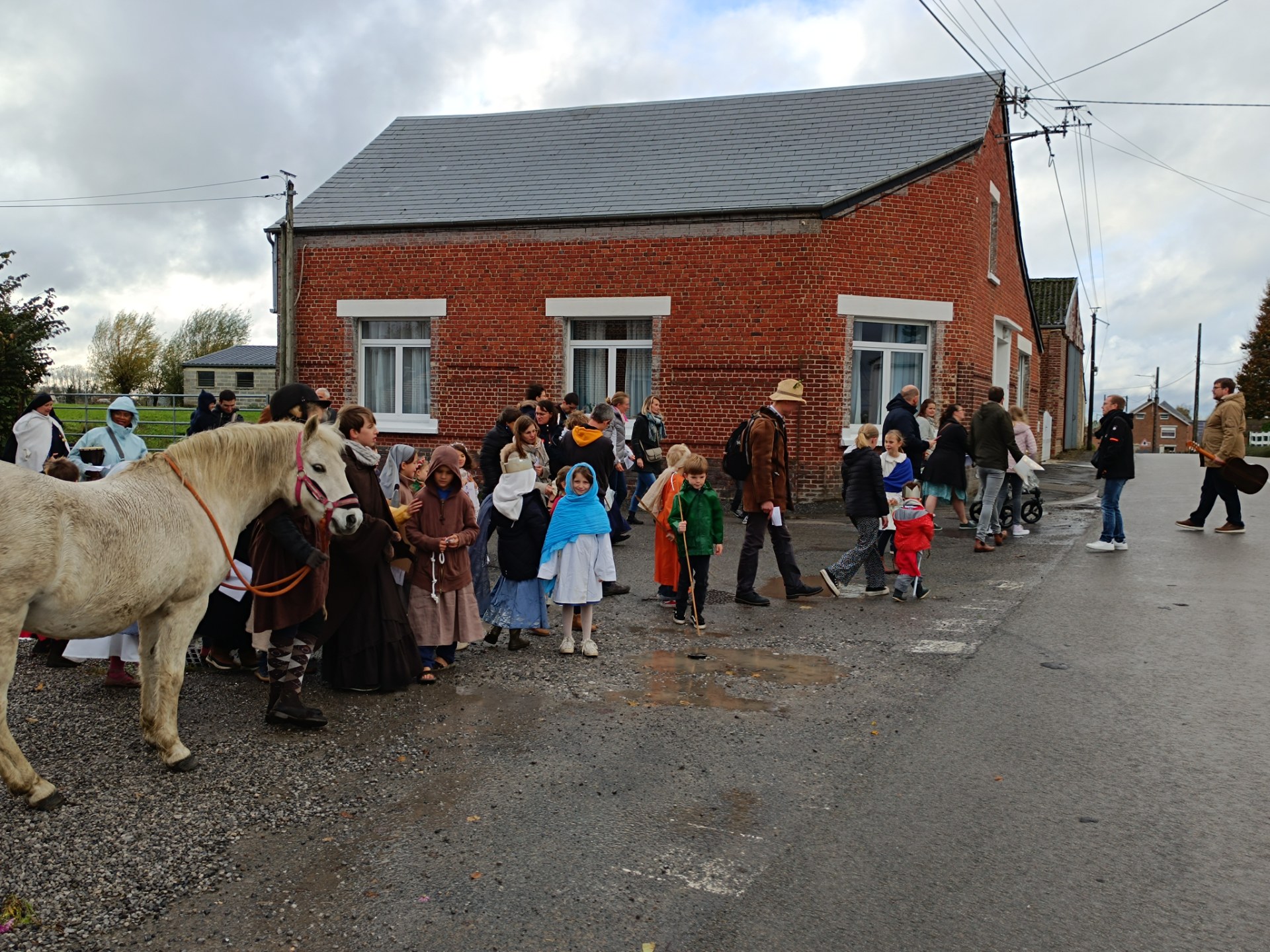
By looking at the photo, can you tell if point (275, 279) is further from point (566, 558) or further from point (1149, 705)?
point (1149, 705)

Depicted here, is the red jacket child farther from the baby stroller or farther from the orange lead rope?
the orange lead rope

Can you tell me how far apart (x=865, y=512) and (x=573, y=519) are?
11.2 ft

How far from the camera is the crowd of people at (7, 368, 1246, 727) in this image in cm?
570

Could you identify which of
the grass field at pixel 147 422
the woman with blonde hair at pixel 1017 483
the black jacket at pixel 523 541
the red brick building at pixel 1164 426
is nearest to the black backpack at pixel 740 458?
the black jacket at pixel 523 541

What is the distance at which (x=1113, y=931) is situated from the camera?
3.39 m

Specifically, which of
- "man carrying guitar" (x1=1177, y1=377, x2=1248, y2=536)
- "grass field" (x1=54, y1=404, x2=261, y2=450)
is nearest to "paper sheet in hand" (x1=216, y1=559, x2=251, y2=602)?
"man carrying guitar" (x1=1177, y1=377, x2=1248, y2=536)

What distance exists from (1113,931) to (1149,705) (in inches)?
115

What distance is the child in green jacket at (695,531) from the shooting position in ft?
26.8

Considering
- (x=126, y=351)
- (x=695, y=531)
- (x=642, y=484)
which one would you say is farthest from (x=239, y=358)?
(x=695, y=531)

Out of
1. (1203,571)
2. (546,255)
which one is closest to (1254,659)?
(1203,571)

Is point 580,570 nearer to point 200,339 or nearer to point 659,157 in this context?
point 659,157

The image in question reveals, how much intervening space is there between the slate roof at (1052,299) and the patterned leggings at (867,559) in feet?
90.0

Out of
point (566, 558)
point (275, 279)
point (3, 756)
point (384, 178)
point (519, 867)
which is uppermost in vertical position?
point (384, 178)

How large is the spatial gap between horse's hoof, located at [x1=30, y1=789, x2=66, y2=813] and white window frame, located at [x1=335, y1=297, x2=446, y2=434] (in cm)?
1467
